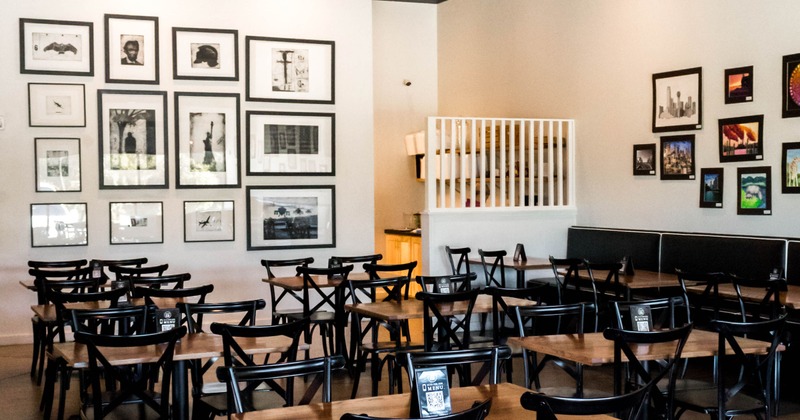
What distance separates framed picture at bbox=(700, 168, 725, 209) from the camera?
8570mm

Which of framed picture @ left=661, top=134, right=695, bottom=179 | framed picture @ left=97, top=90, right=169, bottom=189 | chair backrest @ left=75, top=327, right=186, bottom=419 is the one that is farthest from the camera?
framed picture @ left=97, top=90, right=169, bottom=189

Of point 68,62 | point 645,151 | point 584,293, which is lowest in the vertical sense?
point 584,293

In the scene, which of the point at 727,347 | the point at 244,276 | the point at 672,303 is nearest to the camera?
the point at 727,347

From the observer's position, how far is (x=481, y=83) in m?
12.3

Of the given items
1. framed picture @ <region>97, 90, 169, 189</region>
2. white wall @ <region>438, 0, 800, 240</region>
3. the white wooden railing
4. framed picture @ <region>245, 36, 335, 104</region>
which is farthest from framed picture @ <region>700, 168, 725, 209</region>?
framed picture @ <region>97, 90, 169, 189</region>

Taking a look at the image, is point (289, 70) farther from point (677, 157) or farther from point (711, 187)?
point (711, 187)

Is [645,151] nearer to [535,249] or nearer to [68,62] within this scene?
[535,249]

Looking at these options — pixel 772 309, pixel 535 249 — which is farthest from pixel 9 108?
pixel 772 309

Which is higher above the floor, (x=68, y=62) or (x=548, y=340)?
(x=68, y=62)

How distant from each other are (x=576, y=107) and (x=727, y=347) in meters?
6.18

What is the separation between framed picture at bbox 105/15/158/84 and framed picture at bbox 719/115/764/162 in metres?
5.75

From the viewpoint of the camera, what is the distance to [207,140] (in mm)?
9898

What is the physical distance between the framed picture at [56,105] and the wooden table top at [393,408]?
6.93 meters

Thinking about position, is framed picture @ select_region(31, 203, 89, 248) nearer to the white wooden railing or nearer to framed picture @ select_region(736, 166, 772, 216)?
the white wooden railing
